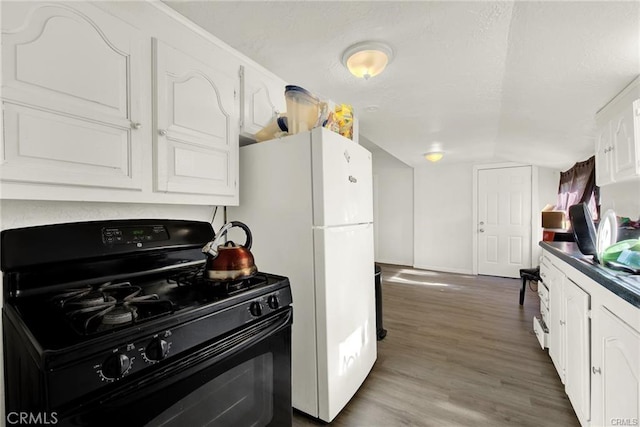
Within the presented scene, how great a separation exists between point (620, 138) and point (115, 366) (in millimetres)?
2798

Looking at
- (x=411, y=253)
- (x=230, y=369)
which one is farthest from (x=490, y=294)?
(x=230, y=369)

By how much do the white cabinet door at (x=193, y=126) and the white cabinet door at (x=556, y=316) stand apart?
2125 millimetres

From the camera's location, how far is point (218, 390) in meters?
0.91

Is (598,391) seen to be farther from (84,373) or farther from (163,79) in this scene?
(163,79)

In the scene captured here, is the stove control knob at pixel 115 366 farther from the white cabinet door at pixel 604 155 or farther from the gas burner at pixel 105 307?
the white cabinet door at pixel 604 155

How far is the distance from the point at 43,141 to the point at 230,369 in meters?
0.94

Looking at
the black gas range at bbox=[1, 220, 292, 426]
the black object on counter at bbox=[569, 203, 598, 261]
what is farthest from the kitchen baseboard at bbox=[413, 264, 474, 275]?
the black gas range at bbox=[1, 220, 292, 426]

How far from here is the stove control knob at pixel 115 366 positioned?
2.13 ft

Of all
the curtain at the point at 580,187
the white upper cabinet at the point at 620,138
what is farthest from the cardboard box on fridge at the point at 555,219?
the white upper cabinet at the point at 620,138

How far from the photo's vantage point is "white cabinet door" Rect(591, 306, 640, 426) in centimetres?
96

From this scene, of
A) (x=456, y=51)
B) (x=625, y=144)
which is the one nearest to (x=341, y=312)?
(x=456, y=51)

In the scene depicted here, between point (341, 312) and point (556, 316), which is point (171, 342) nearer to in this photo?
point (341, 312)

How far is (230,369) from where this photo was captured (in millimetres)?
935

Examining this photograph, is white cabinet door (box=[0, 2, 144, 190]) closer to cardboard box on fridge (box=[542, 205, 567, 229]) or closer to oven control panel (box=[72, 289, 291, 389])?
oven control panel (box=[72, 289, 291, 389])
